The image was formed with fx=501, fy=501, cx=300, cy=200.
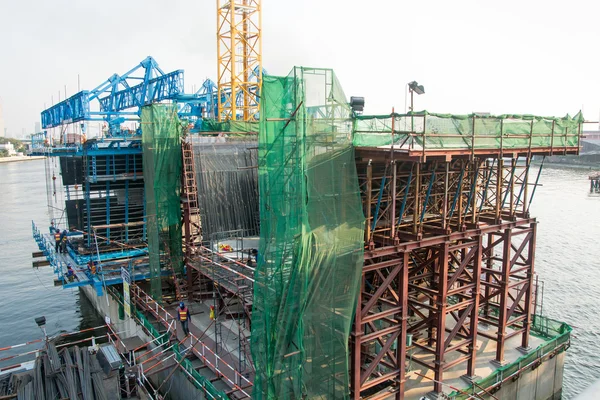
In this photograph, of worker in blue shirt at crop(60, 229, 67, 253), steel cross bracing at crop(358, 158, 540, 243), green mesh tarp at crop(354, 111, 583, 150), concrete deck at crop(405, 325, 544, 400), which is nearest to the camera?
green mesh tarp at crop(354, 111, 583, 150)

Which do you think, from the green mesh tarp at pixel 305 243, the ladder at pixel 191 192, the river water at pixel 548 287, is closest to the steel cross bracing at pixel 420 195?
the green mesh tarp at pixel 305 243

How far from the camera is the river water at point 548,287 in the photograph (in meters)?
29.9

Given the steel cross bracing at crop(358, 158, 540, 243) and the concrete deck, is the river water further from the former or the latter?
the steel cross bracing at crop(358, 158, 540, 243)

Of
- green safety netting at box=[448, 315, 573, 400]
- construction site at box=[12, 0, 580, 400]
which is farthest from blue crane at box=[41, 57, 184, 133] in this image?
green safety netting at box=[448, 315, 573, 400]

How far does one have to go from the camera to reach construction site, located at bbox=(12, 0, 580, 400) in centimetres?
1484

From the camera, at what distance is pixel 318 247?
1477cm

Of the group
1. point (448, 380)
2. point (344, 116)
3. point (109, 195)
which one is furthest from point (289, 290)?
point (109, 195)

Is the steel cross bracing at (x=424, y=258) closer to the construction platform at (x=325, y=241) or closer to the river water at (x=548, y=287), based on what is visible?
the construction platform at (x=325, y=241)

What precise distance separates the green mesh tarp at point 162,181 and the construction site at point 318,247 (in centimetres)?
7

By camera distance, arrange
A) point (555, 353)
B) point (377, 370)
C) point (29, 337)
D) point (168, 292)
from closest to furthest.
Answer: point (377, 370) < point (555, 353) < point (168, 292) < point (29, 337)

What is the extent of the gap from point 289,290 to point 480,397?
31.1 ft

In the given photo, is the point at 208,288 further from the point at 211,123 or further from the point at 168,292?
the point at 211,123

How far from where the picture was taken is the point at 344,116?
15570mm

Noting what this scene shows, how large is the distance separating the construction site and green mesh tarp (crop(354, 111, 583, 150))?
0.08 m
